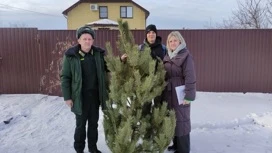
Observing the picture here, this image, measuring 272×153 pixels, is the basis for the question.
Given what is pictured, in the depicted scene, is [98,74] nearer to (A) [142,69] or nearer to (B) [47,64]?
(A) [142,69]

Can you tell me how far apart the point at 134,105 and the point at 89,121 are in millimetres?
1143

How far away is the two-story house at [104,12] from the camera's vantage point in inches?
1150

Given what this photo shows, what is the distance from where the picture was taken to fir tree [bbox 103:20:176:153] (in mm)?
2865

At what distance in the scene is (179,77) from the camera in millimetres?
3402

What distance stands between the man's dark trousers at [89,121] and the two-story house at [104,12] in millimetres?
25943

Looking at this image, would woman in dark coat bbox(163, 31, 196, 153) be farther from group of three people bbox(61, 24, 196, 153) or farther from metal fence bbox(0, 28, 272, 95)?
metal fence bbox(0, 28, 272, 95)

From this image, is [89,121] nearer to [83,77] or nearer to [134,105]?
[83,77]

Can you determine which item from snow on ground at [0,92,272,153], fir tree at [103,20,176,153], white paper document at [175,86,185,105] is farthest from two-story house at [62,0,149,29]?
fir tree at [103,20,176,153]

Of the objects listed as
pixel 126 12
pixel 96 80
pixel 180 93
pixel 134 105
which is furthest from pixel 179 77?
pixel 126 12

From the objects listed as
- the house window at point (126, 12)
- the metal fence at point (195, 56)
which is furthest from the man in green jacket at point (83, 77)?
the house window at point (126, 12)

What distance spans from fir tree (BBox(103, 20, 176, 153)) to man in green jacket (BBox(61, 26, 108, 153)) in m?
0.59

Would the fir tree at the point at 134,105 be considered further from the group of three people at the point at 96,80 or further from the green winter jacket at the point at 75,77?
the green winter jacket at the point at 75,77

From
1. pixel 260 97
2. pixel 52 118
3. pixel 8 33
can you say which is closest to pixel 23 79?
pixel 8 33

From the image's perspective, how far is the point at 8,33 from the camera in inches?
286
